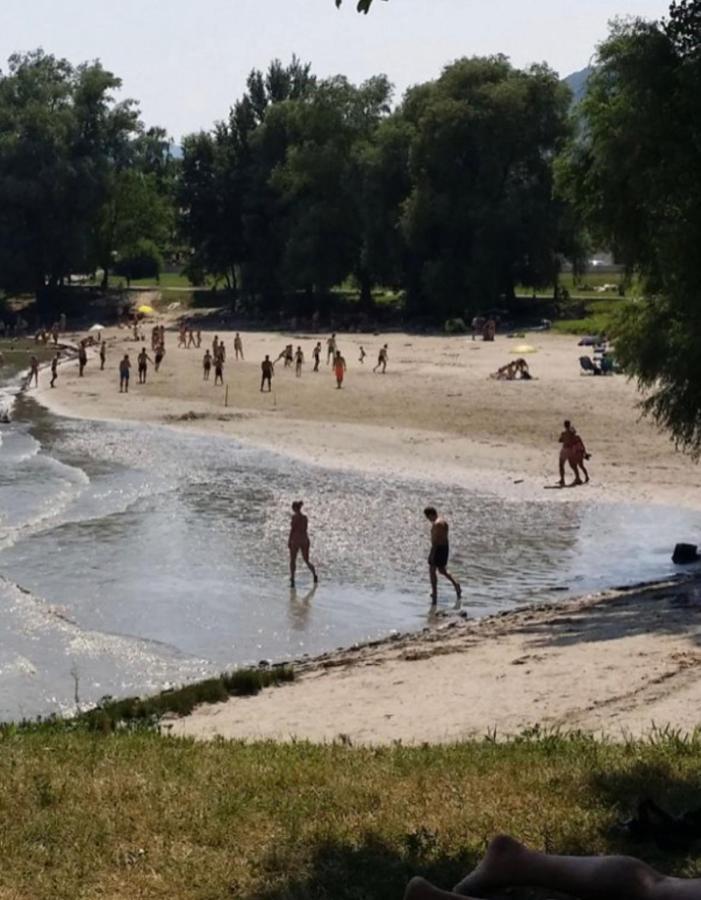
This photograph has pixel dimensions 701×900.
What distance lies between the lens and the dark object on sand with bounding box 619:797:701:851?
6.50m

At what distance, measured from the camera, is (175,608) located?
22.2 m

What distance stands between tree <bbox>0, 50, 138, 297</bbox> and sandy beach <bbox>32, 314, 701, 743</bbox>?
8.61 m

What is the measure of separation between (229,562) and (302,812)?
59.7 feet

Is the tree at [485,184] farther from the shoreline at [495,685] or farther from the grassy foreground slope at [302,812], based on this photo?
the grassy foreground slope at [302,812]

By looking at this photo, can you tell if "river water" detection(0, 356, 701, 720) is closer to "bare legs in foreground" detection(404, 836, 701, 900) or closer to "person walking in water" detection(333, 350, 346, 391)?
"bare legs in foreground" detection(404, 836, 701, 900)

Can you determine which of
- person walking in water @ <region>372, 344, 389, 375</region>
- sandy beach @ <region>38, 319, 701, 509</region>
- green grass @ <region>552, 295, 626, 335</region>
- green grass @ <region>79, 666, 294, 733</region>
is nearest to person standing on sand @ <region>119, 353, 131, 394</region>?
sandy beach @ <region>38, 319, 701, 509</region>

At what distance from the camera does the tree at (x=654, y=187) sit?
19984 mm

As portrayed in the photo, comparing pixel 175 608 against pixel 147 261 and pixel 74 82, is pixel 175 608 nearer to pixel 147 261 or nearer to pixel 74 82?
A: pixel 74 82

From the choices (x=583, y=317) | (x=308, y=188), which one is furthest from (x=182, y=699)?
(x=308, y=188)

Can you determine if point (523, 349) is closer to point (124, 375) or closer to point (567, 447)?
point (124, 375)

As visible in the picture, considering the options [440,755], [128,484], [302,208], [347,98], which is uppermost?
[347,98]

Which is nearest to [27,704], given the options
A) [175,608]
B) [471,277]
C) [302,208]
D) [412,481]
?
[175,608]

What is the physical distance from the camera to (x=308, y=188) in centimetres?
8306

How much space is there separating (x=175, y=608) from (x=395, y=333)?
5253 centimetres
